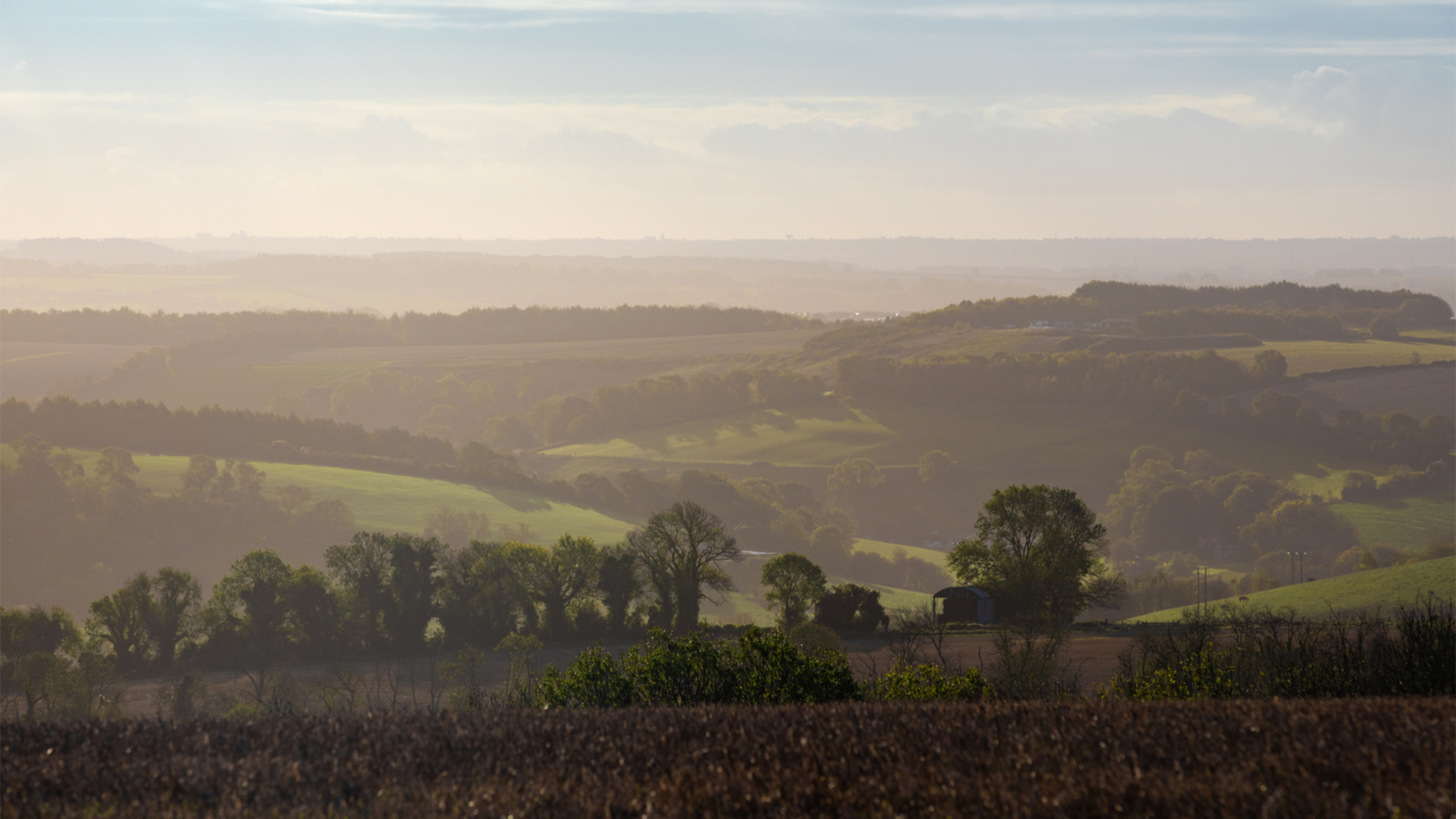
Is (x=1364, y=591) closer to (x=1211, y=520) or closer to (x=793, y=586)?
(x=793, y=586)

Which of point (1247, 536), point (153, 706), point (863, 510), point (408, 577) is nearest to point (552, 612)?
point (408, 577)

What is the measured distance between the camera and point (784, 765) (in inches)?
626

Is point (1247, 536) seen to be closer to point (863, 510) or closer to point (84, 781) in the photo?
point (863, 510)

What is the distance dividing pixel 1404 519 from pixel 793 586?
150640mm

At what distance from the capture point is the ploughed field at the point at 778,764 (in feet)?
46.0

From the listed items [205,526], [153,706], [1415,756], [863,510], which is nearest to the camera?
[1415,756]

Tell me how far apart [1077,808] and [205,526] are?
6441 inches

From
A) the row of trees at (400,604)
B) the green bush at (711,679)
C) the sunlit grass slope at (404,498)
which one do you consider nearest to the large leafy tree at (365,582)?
the row of trees at (400,604)

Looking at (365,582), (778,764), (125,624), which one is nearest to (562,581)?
(365,582)

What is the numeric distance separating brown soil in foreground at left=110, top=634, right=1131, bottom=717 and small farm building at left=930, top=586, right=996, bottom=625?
19.1ft

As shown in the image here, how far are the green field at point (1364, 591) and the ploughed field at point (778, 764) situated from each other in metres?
72.6

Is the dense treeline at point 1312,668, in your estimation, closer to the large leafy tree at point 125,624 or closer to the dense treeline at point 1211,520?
the large leafy tree at point 125,624

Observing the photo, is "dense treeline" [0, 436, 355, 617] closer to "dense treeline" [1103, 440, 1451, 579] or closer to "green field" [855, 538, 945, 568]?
"green field" [855, 538, 945, 568]

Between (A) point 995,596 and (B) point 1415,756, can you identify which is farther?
(A) point 995,596
